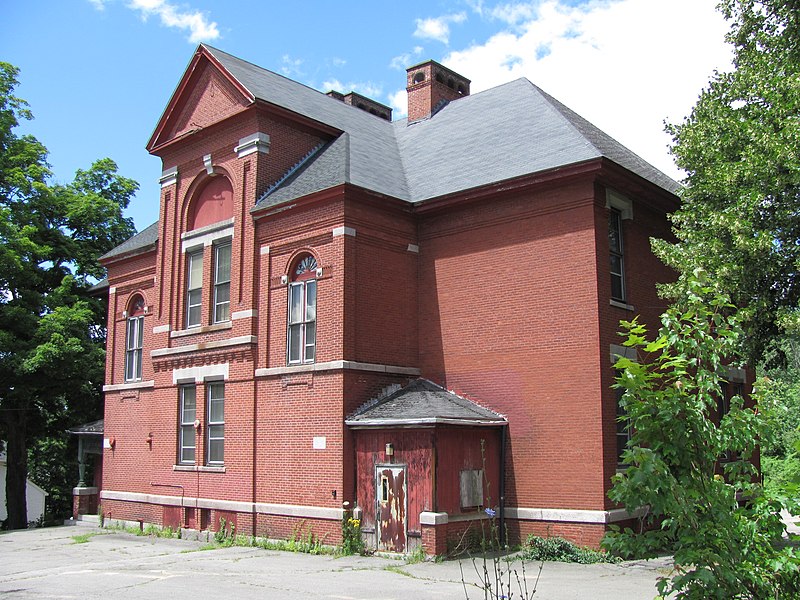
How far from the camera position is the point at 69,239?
2992cm

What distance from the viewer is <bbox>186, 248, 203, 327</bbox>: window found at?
70.5 ft

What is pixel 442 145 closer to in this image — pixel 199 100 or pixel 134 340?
pixel 199 100

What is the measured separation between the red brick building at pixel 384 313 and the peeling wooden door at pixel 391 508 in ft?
0.16

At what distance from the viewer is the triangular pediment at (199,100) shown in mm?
21188

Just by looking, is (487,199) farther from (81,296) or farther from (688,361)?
(81,296)

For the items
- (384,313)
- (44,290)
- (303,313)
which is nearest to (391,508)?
(384,313)

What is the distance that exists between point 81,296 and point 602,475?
21.6 metres

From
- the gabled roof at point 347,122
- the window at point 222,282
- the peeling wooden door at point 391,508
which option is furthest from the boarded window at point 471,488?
the window at point 222,282

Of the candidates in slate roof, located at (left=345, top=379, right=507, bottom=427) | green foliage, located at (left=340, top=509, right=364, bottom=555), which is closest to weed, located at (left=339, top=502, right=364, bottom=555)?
green foliage, located at (left=340, top=509, right=364, bottom=555)

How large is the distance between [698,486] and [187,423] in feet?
57.0

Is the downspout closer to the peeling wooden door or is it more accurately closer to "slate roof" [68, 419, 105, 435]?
the peeling wooden door

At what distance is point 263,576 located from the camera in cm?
1384

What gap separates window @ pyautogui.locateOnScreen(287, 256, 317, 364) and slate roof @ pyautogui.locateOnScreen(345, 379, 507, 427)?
208 centimetres

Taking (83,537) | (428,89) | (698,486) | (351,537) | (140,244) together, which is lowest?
(83,537)
